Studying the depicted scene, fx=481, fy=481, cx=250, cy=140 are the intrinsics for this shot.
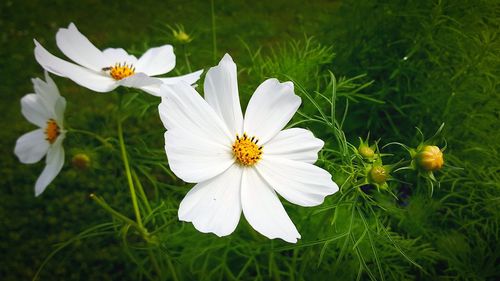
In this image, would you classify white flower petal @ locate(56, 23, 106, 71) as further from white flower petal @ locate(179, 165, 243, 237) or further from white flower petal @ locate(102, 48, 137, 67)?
white flower petal @ locate(179, 165, 243, 237)

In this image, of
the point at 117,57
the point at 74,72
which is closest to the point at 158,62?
the point at 117,57

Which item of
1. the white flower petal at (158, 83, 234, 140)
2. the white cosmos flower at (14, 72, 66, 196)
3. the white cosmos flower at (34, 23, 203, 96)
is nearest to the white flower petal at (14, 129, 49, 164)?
the white cosmos flower at (14, 72, 66, 196)

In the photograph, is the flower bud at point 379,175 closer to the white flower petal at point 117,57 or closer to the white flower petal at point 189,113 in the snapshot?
the white flower petal at point 189,113

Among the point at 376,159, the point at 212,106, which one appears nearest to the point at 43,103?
the point at 212,106

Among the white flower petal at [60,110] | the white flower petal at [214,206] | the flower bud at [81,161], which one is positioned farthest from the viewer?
the flower bud at [81,161]

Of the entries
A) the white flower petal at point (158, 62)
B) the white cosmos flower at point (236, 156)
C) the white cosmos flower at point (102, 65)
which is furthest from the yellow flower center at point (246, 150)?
the white flower petal at point (158, 62)
